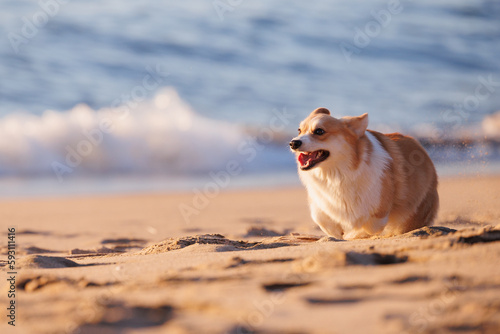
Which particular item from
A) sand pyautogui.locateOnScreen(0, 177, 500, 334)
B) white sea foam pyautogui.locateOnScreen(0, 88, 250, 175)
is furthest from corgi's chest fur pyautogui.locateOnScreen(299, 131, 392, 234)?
white sea foam pyautogui.locateOnScreen(0, 88, 250, 175)

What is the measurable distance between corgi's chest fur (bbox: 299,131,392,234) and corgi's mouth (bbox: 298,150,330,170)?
0.12 m

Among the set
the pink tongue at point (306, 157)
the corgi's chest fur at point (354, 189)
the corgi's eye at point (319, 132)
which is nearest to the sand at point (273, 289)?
the corgi's chest fur at point (354, 189)

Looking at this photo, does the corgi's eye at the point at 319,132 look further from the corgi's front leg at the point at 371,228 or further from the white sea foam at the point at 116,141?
the white sea foam at the point at 116,141

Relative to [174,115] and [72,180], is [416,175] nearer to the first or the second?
[72,180]

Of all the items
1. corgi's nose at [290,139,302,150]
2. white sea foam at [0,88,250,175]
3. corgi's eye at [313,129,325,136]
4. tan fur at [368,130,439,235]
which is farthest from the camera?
white sea foam at [0,88,250,175]

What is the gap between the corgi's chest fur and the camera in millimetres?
4191

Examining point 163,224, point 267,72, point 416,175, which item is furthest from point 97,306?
point 267,72

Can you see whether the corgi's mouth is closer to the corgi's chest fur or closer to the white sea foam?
the corgi's chest fur

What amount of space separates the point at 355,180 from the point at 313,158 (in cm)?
34

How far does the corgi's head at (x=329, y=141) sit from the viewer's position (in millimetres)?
4125

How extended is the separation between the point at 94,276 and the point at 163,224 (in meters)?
3.46

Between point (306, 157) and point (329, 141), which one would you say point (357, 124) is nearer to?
point (329, 141)

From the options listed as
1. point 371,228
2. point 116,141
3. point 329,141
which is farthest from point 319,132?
point 116,141

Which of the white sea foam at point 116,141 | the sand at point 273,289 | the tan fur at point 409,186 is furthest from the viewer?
the white sea foam at point 116,141
